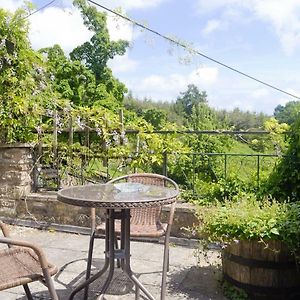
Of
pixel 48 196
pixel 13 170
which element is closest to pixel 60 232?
pixel 48 196

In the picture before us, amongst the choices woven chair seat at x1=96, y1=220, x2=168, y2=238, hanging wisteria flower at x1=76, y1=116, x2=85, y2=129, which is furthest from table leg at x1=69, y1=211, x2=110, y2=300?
hanging wisteria flower at x1=76, y1=116, x2=85, y2=129

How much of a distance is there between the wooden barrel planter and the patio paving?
0.76ft

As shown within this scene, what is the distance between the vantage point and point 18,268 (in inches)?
75.4

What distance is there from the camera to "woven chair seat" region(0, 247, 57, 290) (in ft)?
→ 5.84

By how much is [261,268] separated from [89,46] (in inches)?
511

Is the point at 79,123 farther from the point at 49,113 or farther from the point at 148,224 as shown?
the point at 148,224

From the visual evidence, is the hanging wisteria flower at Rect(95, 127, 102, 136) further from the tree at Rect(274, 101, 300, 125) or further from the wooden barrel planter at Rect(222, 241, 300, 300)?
the wooden barrel planter at Rect(222, 241, 300, 300)

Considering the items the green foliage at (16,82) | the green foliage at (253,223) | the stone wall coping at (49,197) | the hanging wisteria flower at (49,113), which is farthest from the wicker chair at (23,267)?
the hanging wisteria flower at (49,113)

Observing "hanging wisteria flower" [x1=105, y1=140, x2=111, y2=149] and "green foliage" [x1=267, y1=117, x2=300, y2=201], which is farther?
"hanging wisteria flower" [x1=105, y1=140, x2=111, y2=149]

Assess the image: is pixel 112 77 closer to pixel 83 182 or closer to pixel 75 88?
pixel 75 88

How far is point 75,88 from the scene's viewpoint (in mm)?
12391

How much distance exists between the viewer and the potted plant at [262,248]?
235cm

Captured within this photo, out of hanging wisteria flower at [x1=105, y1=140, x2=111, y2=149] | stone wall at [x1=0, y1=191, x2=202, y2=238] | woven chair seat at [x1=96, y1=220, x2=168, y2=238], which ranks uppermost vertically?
hanging wisteria flower at [x1=105, y1=140, x2=111, y2=149]

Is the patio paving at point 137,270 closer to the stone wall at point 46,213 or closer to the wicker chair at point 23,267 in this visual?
the stone wall at point 46,213
